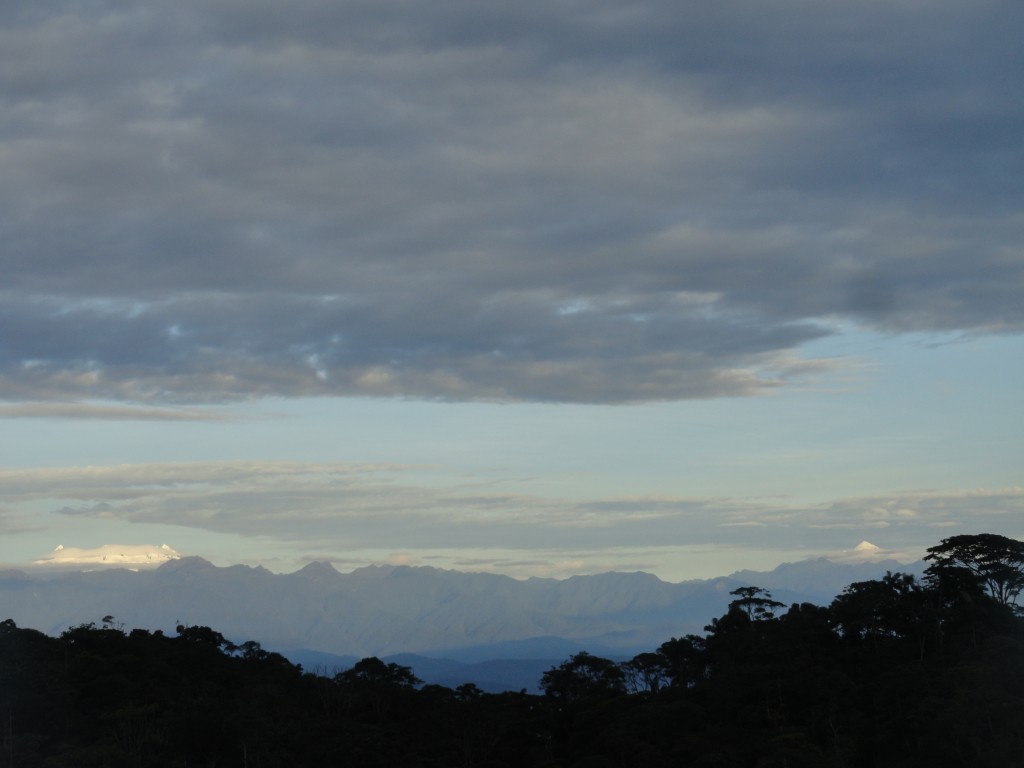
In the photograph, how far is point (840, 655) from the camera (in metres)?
90.8

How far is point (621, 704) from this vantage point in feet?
303

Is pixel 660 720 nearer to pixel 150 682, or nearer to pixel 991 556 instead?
pixel 991 556

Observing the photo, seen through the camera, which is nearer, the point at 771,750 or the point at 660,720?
the point at 771,750

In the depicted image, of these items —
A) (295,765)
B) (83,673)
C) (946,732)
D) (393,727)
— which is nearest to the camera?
(946,732)

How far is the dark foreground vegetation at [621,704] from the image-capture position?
72.9 metres

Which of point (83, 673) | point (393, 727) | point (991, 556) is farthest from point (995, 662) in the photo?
point (83, 673)

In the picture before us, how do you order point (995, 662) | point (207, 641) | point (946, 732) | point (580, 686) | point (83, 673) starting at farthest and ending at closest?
point (207, 641) → point (580, 686) → point (83, 673) → point (995, 662) → point (946, 732)

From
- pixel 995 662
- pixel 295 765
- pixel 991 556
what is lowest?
pixel 295 765

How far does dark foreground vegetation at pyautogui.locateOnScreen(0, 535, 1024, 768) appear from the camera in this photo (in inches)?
2869

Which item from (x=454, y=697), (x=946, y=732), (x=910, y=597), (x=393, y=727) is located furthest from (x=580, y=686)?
(x=946, y=732)

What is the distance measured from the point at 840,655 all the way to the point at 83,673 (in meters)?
61.0

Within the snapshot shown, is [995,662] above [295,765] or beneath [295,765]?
above

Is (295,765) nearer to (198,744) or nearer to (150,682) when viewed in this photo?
(198,744)

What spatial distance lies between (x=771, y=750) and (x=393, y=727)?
29640 mm
